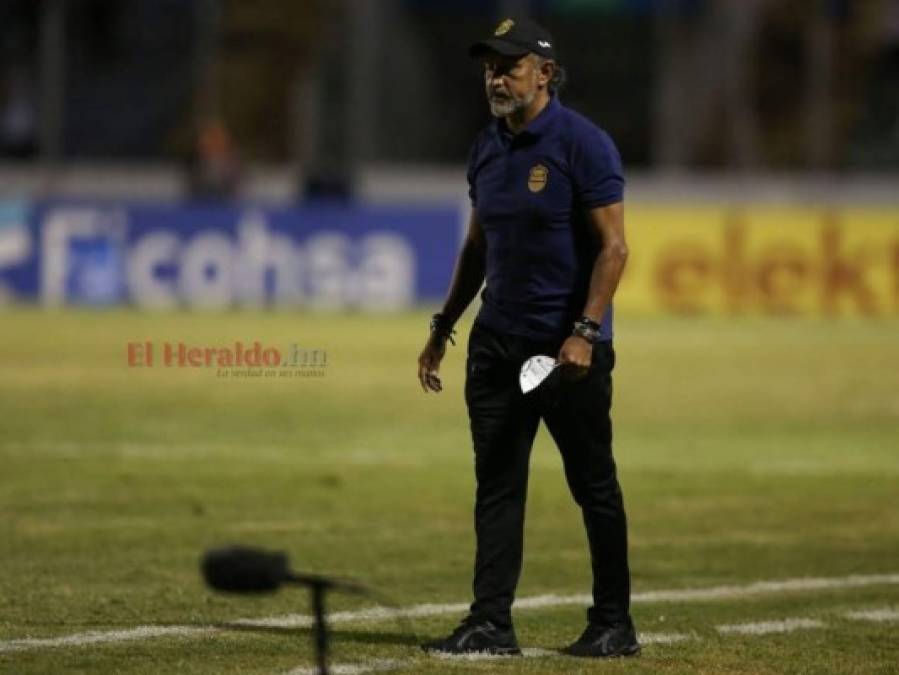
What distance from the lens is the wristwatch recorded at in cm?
838

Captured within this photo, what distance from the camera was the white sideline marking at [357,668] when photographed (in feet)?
26.8

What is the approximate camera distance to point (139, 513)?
42.5ft

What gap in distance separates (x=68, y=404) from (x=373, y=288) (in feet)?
43.1

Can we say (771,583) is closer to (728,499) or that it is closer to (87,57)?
(728,499)

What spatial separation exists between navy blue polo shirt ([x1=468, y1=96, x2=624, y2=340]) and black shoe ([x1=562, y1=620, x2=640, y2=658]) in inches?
43.7

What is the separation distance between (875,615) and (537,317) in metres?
2.38

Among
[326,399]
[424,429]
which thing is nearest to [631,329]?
[326,399]

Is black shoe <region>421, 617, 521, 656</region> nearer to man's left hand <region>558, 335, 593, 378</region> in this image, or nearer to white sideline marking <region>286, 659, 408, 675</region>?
white sideline marking <region>286, 659, 408, 675</region>

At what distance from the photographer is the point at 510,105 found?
8.46 m

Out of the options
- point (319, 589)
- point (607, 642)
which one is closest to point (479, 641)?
point (607, 642)

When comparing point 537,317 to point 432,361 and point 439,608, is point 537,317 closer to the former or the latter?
point 432,361

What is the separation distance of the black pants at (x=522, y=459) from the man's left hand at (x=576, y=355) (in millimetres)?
162

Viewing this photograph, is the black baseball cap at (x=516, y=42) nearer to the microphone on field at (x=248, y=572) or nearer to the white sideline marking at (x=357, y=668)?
the white sideline marking at (x=357, y=668)

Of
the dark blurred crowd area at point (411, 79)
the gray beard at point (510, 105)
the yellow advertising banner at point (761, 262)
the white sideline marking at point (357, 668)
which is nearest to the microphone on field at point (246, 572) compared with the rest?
the white sideline marking at point (357, 668)
